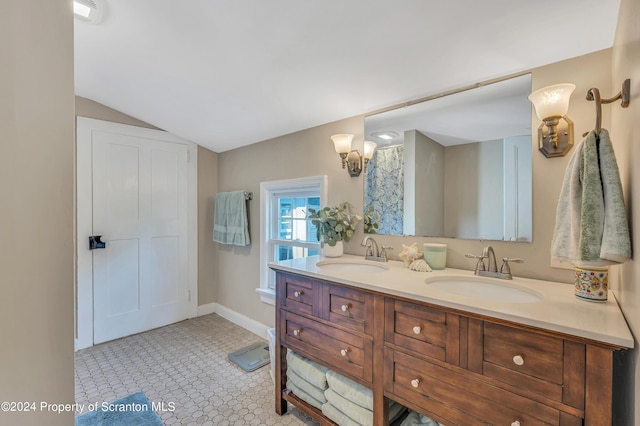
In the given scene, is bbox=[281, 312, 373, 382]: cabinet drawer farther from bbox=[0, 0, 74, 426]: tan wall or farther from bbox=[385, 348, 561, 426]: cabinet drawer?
bbox=[0, 0, 74, 426]: tan wall

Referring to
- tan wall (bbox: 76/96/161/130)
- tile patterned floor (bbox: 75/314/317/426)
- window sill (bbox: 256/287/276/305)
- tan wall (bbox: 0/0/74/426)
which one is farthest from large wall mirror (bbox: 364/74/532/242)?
tan wall (bbox: 76/96/161/130)

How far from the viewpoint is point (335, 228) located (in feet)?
6.80

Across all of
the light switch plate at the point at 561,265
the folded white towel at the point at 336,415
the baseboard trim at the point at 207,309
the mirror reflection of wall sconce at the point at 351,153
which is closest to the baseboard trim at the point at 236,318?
the baseboard trim at the point at 207,309

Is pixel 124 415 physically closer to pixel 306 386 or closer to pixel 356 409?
pixel 306 386

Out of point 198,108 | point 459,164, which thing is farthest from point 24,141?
point 198,108

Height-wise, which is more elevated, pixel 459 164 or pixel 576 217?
pixel 459 164

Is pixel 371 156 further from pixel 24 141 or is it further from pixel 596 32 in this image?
pixel 24 141

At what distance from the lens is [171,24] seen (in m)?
1.61

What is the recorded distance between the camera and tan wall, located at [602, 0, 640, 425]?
0.83m

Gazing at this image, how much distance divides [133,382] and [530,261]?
110 inches

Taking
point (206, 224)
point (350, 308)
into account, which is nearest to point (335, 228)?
point (350, 308)

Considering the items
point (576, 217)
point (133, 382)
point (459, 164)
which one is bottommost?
point (133, 382)

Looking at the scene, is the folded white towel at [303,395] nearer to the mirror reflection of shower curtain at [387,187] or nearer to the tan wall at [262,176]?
the tan wall at [262,176]

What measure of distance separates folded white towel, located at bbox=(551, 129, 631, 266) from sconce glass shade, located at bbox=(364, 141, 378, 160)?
123cm
